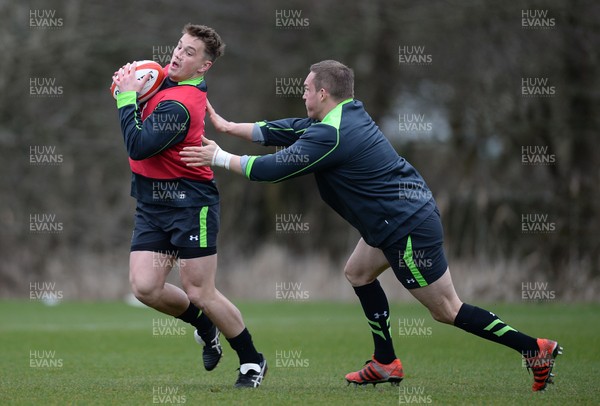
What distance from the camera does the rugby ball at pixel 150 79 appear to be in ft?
23.4

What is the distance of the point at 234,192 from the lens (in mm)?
24047

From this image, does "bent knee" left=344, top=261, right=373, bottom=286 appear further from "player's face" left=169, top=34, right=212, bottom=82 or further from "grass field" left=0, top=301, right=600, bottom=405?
"player's face" left=169, top=34, right=212, bottom=82

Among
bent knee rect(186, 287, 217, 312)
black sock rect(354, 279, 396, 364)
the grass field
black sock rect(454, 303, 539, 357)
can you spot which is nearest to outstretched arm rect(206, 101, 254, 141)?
bent knee rect(186, 287, 217, 312)

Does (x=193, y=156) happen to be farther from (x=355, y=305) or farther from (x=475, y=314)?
(x=355, y=305)

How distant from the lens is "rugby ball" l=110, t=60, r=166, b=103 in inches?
281

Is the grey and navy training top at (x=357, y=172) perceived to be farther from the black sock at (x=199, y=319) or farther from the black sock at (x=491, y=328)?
the black sock at (x=199, y=319)

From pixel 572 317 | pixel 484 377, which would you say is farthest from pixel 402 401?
pixel 572 317

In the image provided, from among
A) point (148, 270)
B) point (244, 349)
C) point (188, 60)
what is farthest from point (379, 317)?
point (188, 60)

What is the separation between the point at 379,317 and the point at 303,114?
1640cm

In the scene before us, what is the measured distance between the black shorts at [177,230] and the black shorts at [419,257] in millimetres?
1294

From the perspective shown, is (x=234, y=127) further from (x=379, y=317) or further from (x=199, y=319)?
(x=379, y=317)

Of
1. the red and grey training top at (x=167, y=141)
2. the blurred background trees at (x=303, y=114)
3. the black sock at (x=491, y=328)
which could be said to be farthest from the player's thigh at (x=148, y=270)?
the blurred background trees at (x=303, y=114)

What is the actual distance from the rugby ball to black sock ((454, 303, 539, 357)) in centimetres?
270

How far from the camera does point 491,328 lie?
6895 millimetres
